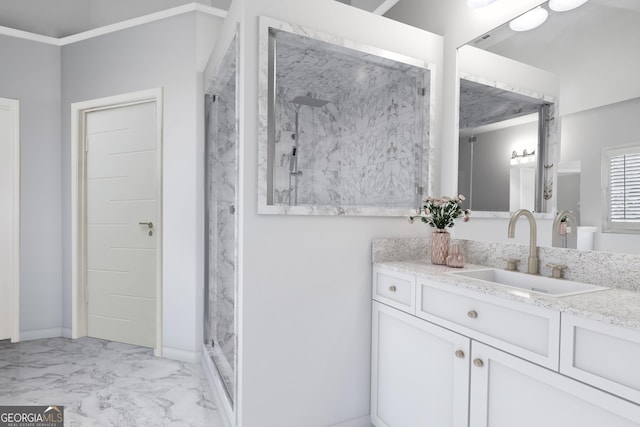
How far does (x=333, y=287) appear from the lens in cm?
188

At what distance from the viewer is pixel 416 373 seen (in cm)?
164

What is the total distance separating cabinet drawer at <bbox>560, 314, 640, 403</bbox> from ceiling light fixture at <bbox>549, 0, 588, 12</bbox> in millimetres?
1379

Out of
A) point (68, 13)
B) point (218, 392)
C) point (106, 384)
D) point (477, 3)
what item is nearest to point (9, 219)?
point (106, 384)

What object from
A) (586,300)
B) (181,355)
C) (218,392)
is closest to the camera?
(586,300)

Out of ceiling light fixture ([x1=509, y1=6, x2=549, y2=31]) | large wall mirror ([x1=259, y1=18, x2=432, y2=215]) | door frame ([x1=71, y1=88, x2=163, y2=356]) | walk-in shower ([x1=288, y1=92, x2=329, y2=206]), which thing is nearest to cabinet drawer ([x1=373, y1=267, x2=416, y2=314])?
large wall mirror ([x1=259, y1=18, x2=432, y2=215])

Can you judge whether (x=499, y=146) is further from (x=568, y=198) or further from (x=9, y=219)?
(x=9, y=219)

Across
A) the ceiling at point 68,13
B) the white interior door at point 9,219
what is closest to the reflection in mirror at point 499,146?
the ceiling at point 68,13

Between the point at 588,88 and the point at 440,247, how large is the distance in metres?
0.96

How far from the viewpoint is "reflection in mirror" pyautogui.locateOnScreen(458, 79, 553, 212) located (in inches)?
69.4

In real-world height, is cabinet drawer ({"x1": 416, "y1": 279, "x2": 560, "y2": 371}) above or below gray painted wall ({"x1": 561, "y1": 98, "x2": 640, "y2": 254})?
below

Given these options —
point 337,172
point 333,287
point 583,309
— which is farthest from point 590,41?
point 337,172

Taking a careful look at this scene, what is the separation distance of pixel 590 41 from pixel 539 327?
1.25 m

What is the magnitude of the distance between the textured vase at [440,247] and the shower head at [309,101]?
203cm

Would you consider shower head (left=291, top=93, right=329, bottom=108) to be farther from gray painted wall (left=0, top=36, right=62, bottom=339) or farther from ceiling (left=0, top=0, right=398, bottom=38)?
gray painted wall (left=0, top=36, right=62, bottom=339)
